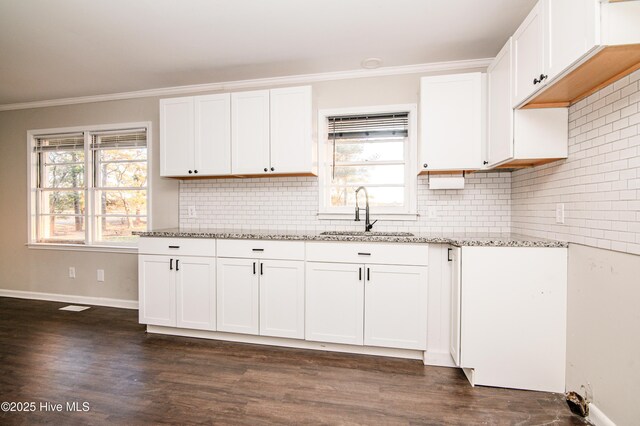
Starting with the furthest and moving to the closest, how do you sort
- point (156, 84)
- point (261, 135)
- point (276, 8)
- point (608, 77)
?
point (156, 84), point (261, 135), point (276, 8), point (608, 77)

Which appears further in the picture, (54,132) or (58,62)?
(54,132)

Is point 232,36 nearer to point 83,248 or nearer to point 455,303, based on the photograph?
point 455,303

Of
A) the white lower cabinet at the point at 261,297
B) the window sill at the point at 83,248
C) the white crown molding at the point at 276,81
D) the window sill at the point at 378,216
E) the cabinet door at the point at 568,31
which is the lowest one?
the white lower cabinet at the point at 261,297

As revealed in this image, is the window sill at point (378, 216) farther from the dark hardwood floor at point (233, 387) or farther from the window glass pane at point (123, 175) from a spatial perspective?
the window glass pane at point (123, 175)

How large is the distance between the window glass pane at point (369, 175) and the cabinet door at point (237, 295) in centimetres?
126

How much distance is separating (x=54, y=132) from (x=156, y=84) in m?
1.75

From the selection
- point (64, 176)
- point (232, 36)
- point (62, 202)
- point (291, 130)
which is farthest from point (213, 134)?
A: point (62, 202)

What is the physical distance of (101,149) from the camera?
153 inches

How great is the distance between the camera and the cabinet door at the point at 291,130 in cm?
283

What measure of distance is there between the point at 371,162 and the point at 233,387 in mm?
2274

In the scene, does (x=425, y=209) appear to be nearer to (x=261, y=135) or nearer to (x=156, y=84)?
(x=261, y=135)

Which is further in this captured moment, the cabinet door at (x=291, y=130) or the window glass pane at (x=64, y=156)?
the window glass pane at (x=64, y=156)

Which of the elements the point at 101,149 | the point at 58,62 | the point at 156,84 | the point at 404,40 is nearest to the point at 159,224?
the point at 101,149

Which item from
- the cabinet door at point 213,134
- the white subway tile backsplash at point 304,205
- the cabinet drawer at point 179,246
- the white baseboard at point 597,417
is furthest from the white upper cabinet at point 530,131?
the cabinet drawer at point 179,246
